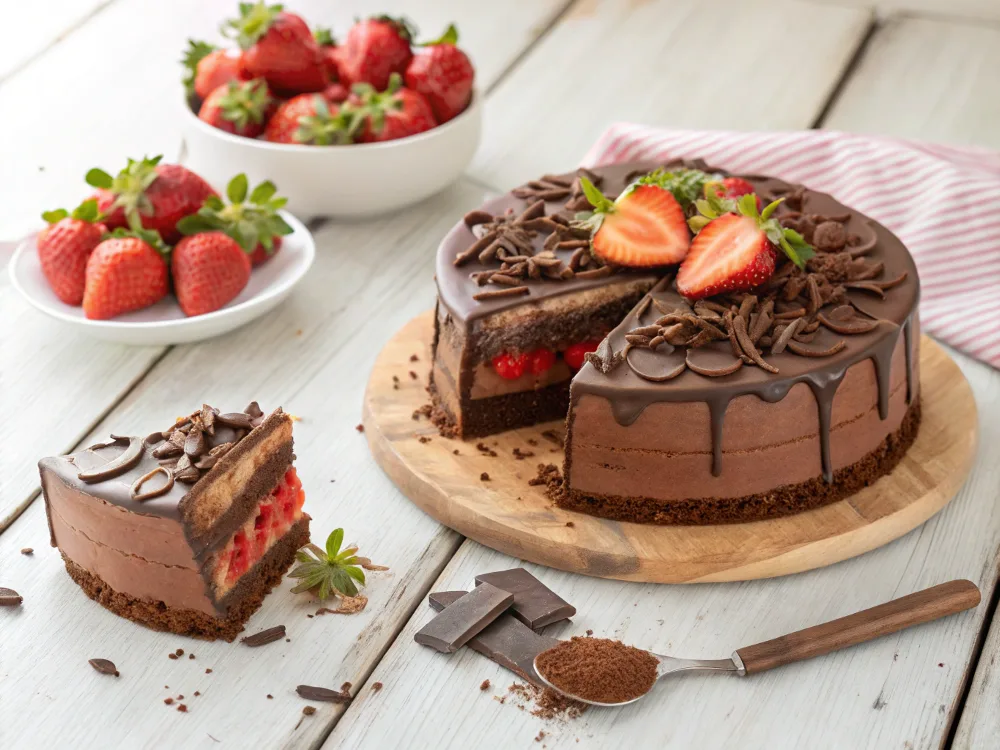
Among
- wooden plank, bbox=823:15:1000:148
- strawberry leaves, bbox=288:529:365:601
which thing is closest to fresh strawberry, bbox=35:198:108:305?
strawberry leaves, bbox=288:529:365:601

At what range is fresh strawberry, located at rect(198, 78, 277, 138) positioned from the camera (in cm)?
423

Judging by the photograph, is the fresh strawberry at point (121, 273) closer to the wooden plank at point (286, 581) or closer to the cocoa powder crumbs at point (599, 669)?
the wooden plank at point (286, 581)

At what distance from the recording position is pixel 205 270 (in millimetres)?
3723

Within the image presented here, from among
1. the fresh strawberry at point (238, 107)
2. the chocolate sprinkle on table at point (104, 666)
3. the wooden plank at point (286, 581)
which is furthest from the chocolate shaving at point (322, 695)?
the fresh strawberry at point (238, 107)

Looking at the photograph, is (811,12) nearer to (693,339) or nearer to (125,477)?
(693,339)

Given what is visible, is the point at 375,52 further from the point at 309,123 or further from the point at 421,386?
the point at 421,386

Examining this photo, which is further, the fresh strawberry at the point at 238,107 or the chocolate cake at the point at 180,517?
the fresh strawberry at the point at 238,107

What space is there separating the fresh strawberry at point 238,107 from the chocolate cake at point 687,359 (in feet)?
3.55

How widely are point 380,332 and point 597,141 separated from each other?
1355 mm

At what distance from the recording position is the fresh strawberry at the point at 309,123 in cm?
418

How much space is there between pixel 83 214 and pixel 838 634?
2531 millimetres

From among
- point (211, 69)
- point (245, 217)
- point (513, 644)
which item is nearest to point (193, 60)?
point (211, 69)

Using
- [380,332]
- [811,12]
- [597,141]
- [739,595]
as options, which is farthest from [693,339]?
[811,12]

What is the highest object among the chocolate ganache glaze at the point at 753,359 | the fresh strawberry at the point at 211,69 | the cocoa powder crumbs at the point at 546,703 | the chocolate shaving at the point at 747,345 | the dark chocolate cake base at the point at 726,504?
the fresh strawberry at the point at 211,69
